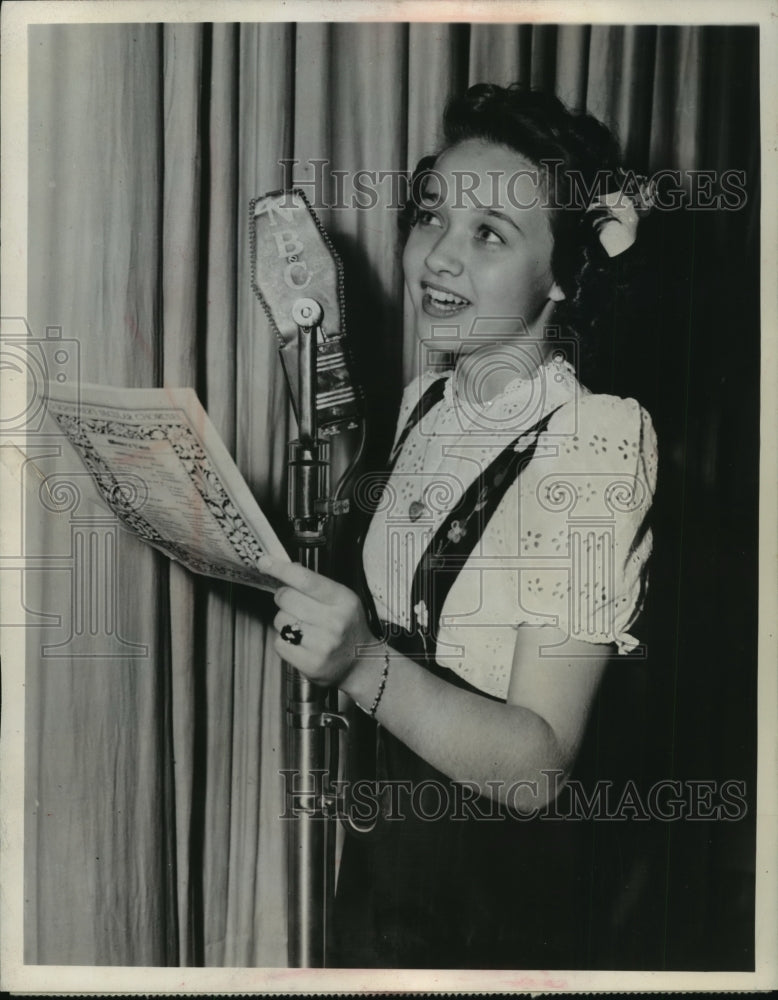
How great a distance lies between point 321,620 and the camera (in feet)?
4.88

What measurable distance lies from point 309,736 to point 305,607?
0.21 m

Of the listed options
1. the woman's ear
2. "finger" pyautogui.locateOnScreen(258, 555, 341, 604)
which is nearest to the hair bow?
the woman's ear

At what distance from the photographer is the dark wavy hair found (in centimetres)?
149

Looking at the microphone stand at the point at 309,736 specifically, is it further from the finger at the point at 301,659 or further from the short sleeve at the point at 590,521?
the short sleeve at the point at 590,521

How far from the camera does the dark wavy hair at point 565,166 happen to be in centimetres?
149

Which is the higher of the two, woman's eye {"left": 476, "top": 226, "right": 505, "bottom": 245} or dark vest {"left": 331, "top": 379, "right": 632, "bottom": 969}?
woman's eye {"left": 476, "top": 226, "right": 505, "bottom": 245}

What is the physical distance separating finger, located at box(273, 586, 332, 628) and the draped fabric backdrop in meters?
0.07

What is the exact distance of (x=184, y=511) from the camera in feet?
4.94

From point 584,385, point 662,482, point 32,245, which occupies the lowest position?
point 662,482

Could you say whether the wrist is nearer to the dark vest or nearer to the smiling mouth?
the dark vest

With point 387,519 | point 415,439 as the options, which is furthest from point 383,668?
point 415,439

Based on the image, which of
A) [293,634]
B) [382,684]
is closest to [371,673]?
[382,684]

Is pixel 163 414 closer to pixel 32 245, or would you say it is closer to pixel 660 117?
pixel 32 245

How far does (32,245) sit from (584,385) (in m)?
0.91
